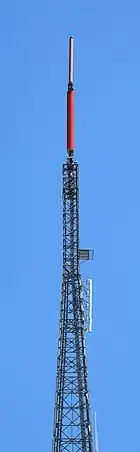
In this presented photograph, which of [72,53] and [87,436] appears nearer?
[87,436]

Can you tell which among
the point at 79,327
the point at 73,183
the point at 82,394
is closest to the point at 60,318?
the point at 79,327

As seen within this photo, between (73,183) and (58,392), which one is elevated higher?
(73,183)

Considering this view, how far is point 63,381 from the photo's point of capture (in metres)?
64.7

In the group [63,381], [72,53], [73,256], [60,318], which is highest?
[72,53]

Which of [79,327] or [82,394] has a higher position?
[79,327]

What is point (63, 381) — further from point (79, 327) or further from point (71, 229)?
point (71, 229)

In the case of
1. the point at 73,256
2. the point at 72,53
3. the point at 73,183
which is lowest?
the point at 73,256

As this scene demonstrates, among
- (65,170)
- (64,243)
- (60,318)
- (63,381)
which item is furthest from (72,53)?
(63,381)

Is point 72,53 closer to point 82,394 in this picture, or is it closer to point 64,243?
point 64,243

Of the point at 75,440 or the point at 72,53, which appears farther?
the point at 72,53

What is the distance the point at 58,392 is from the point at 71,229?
11.9 m

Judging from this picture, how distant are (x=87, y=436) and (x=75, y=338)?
698 cm

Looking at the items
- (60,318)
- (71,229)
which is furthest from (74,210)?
(60,318)

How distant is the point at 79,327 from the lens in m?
65.6
